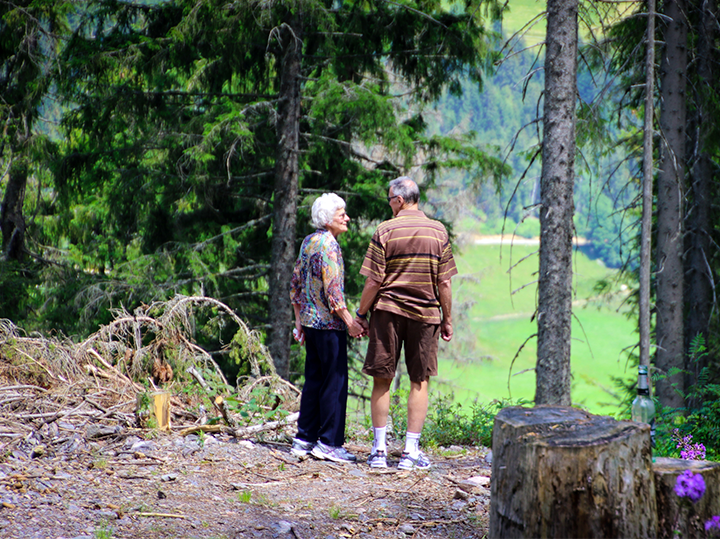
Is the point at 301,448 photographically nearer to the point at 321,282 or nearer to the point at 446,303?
the point at 321,282

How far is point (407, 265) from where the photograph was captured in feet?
14.8

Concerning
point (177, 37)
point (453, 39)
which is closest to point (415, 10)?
point (453, 39)

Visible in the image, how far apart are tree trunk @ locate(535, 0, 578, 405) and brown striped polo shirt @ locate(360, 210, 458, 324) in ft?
8.71

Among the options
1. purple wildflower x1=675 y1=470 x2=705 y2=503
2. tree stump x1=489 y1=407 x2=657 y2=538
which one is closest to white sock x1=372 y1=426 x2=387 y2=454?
tree stump x1=489 y1=407 x2=657 y2=538

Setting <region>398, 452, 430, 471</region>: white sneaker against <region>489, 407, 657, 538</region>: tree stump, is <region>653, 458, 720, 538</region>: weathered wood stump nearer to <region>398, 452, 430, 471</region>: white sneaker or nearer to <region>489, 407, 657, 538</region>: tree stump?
<region>489, 407, 657, 538</region>: tree stump

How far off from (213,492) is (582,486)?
88.7 inches

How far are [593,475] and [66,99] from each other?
8956 mm

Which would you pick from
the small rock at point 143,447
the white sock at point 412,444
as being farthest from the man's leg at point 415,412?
the small rock at point 143,447

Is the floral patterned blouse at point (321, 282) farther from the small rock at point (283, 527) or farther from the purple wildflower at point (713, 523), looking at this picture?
the purple wildflower at point (713, 523)

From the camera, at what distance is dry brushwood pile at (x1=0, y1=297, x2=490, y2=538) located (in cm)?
353


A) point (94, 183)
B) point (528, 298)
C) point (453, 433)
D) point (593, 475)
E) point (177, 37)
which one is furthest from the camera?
point (528, 298)

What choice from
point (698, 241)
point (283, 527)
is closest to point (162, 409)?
point (283, 527)

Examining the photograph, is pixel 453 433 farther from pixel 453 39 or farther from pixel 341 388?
pixel 453 39

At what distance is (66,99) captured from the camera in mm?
9406
